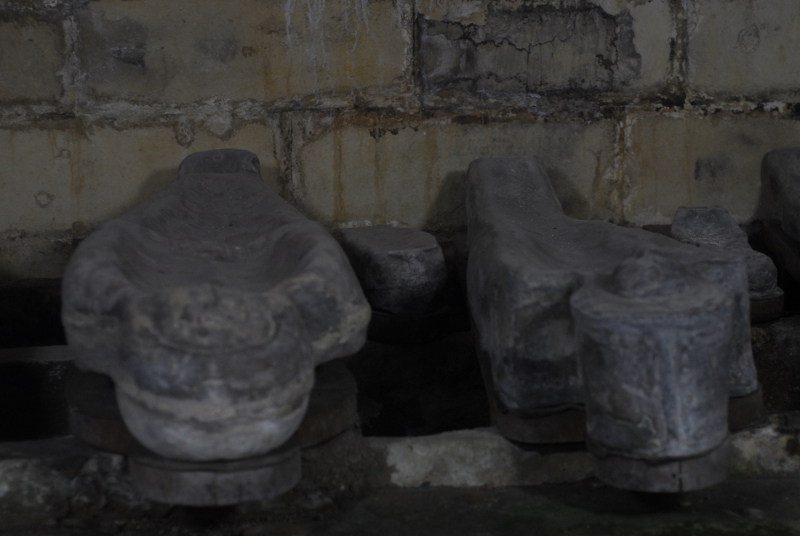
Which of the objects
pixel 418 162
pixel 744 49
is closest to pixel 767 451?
pixel 418 162

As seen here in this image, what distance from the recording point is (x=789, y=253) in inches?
136

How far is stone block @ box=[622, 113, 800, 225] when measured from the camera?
3.83 metres

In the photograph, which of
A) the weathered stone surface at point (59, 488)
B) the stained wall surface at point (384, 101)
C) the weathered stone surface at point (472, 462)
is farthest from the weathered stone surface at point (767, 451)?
the stained wall surface at point (384, 101)

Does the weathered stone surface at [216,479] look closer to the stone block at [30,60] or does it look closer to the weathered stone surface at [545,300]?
the weathered stone surface at [545,300]

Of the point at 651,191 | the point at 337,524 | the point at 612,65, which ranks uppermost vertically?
the point at 612,65

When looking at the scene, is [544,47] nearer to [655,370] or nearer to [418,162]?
[418,162]

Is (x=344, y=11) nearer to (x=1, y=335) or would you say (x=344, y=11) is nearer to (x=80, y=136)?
(x=80, y=136)

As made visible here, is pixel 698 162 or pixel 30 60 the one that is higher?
pixel 30 60

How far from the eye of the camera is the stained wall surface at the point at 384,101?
366 cm

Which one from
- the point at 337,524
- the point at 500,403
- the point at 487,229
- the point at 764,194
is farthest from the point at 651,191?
the point at 337,524

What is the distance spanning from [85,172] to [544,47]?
190 cm

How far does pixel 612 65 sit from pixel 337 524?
236 cm

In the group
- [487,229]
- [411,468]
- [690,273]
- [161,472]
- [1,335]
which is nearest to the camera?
[161,472]

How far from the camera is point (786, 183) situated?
3.57m
